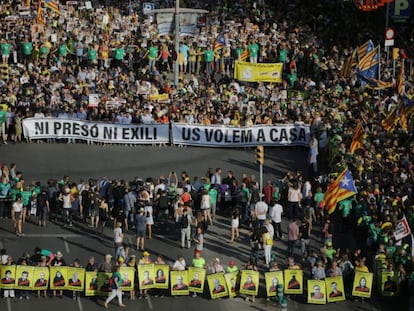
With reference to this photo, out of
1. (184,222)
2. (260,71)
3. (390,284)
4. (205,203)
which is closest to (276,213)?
(205,203)

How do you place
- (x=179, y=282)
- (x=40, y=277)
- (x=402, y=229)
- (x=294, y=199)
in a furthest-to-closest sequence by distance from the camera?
(x=294, y=199)
(x=402, y=229)
(x=179, y=282)
(x=40, y=277)

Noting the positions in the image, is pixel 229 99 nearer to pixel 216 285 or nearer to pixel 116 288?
pixel 216 285

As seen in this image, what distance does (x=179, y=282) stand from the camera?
37.5m

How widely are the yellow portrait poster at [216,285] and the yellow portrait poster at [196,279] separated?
0.27 metres

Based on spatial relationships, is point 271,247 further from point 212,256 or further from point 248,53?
point 248,53

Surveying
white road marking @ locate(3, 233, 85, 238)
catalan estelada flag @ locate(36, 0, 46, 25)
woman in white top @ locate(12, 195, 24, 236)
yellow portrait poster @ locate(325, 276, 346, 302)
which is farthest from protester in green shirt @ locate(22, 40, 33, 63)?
yellow portrait poster @ locate(325, 276, 346, 302)

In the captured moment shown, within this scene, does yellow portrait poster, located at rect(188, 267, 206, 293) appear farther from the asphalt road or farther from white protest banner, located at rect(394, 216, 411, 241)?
white protest banner, located at rect(394, 216, 411, 241)

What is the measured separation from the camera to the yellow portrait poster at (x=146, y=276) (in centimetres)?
3741

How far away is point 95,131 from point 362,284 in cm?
1514

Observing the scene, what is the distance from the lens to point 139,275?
37.4 meters

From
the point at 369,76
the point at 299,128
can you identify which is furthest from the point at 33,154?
the point at 369,76

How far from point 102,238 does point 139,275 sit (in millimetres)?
4243

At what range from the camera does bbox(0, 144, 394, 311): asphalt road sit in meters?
37.2

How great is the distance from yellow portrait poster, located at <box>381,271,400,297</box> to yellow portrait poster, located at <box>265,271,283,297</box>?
10.0 feet
